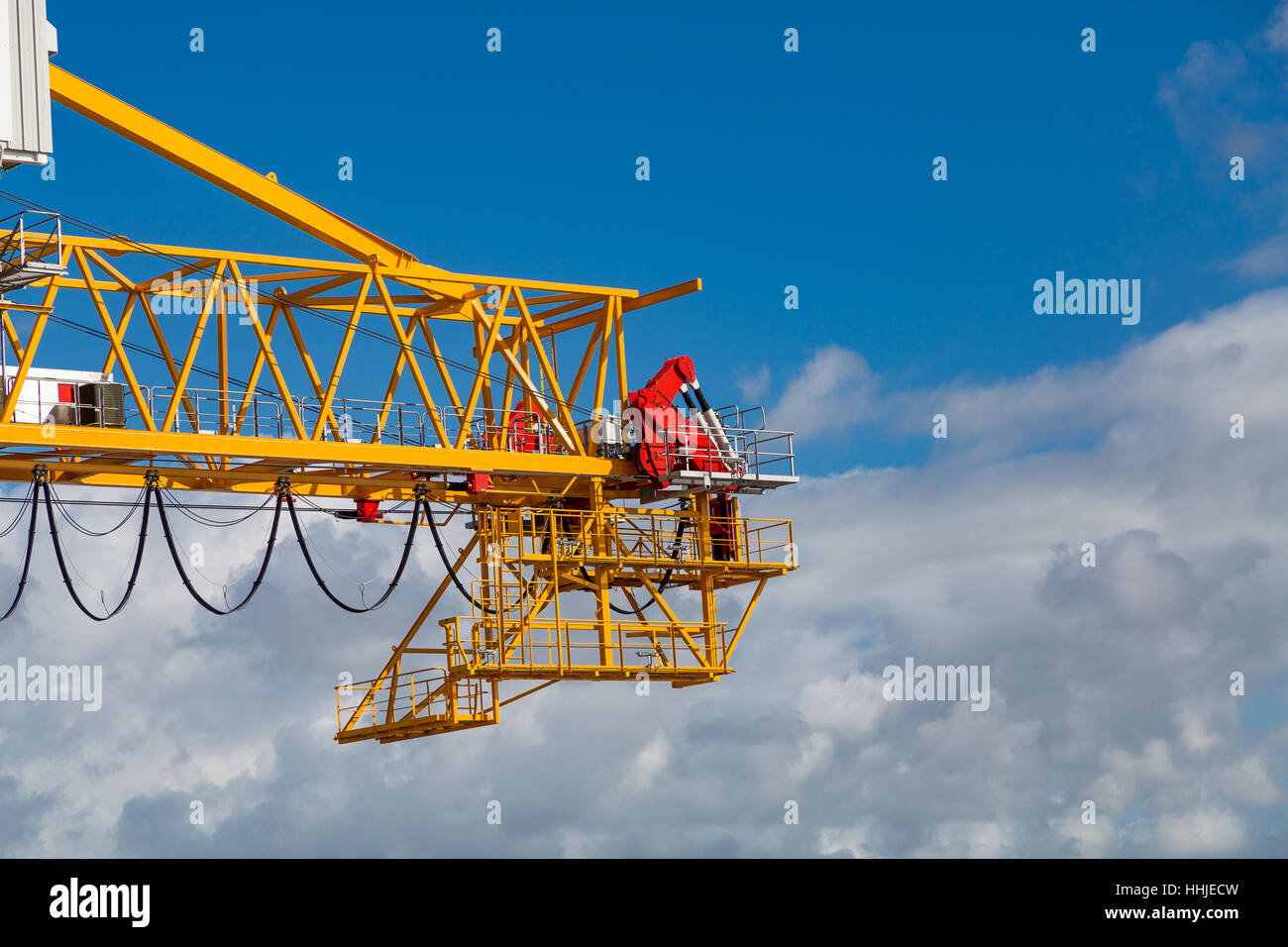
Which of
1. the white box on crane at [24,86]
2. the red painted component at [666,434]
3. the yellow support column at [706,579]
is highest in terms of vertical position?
the white box on crane at [24,86]

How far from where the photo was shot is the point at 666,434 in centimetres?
5228

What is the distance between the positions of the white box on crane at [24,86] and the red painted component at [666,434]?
1892 cm

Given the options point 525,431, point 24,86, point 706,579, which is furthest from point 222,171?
point 706,579

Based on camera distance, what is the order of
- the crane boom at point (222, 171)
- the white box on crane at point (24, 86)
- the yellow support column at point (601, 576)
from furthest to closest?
1. the yellow support column at point (601, 576)
2. the crane boom at point (222, 171)
3. the white box on crane at point (24, 86)

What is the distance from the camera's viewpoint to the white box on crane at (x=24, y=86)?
1496 inches

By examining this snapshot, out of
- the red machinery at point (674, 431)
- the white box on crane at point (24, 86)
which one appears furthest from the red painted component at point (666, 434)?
the white box on crane at point (24, 86)

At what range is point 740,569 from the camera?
52.4 metres

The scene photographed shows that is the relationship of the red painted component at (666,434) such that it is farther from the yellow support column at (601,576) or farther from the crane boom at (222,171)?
the crane boom at (222,171)

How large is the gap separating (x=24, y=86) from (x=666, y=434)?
20.2 m

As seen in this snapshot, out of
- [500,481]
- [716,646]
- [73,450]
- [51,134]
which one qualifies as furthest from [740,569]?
[51,134]

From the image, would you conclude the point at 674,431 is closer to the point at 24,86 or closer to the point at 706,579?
the point at 706,579
